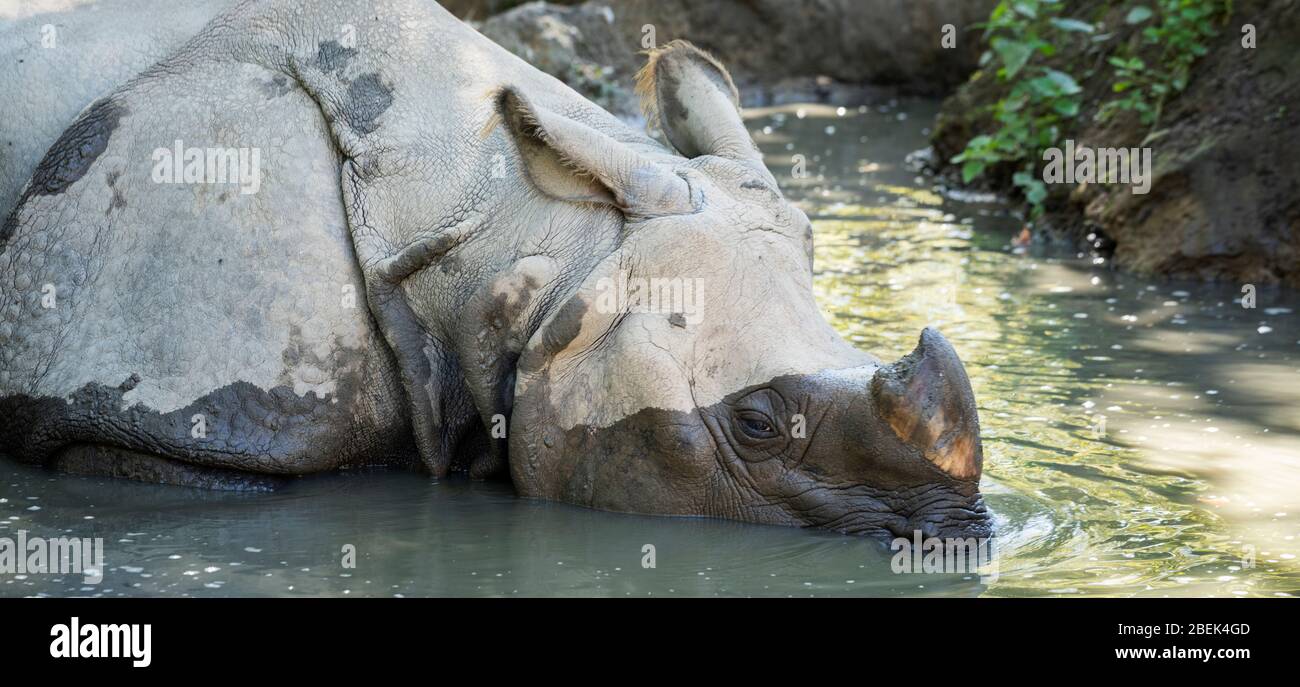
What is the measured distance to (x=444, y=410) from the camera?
5.79 metres

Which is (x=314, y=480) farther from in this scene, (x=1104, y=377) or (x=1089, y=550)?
(x=1104, y=377)

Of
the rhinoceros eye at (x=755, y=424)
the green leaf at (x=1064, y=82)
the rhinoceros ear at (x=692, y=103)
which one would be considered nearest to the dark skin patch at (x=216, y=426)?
the rhinoceros eye at (x=755, y=424)

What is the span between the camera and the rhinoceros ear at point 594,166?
5.48 metres

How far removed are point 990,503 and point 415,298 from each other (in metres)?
2.06

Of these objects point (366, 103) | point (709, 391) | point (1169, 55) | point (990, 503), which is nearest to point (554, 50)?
point (1169, 55)

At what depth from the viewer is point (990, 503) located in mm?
5676

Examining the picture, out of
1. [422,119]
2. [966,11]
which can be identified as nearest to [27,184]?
[422,119]

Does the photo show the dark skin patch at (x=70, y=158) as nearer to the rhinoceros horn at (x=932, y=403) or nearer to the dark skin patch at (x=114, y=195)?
the dark skin patch at (x=114, y=195)

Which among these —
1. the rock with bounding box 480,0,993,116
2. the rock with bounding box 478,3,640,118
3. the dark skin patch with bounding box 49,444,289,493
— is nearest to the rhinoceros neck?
the dark skin patch with bounding box 49,444,289,493

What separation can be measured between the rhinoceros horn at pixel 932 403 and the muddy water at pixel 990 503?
37cm

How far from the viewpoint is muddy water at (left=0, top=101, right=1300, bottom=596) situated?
490 cm
